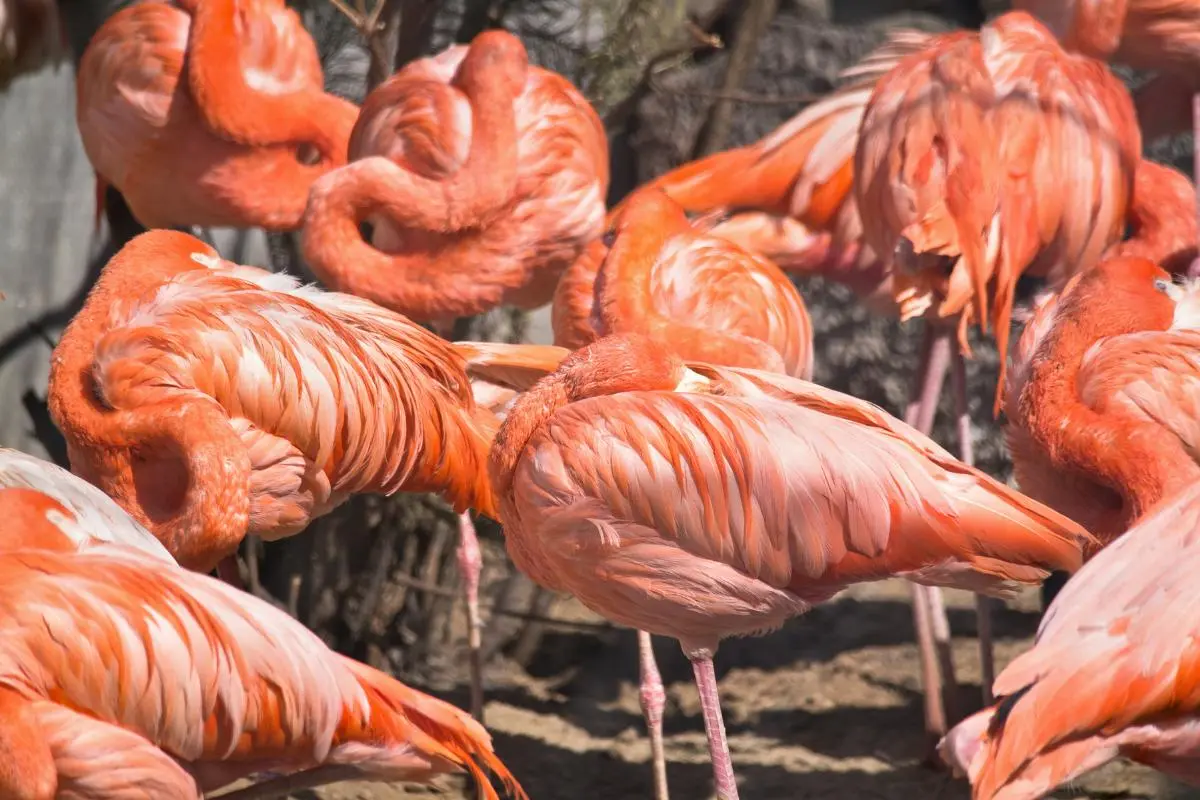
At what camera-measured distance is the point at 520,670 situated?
5035 mm

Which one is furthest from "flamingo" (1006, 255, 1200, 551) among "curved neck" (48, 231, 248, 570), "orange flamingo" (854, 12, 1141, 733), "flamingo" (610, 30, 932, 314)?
"curved neck" (48, 231, 248, 570)

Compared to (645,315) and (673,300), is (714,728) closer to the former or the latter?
(645,315)

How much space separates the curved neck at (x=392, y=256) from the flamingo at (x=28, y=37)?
1.21 metres

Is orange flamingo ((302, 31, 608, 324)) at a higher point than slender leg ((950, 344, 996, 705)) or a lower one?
higher

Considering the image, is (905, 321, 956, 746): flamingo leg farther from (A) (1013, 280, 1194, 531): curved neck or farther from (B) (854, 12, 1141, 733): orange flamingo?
(A) (1013, 280, 1194, 531): curved neck

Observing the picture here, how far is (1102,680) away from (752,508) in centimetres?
71

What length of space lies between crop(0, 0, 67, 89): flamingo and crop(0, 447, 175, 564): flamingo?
2.04 metres

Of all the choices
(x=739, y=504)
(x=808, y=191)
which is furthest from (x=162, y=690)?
(x=808, y=191)

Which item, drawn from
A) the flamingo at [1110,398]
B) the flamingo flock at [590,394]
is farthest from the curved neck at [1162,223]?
the flamingo at [1110,398]

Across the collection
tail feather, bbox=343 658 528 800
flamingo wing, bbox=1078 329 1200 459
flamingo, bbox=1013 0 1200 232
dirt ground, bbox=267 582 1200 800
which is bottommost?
dirt ground, bbox=267 582 1200 800

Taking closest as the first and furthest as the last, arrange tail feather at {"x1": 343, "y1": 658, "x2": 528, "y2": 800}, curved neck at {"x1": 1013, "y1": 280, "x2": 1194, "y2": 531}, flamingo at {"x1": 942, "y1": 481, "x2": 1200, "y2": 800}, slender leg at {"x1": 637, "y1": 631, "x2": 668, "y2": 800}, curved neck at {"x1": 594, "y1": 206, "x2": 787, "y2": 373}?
flamingo at {"x1": 942, "y1": 481, "x2": 1200, "y2": 800} < tail feather at {"x1": 343, "y1": 658, "x2": 528, "y2": 800} < curved neck at {"x1": 1013, "y1": 280, "x2": 1194, "y2": 531} < curved neck at {"x1": 594, "y1": 206, "x2": 787, "y2": 373} < slender leg at {"x1": 637, "y1": 631, "x2": 668, "y2": 800}

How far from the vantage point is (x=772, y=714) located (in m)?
4.57

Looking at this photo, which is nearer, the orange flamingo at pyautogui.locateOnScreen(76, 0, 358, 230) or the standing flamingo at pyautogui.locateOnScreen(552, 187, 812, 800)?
the standing flamingo at pyautogui.locateOnScreen(552, 187, 812, 800)

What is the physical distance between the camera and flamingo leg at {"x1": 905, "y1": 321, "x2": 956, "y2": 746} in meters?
4.13
